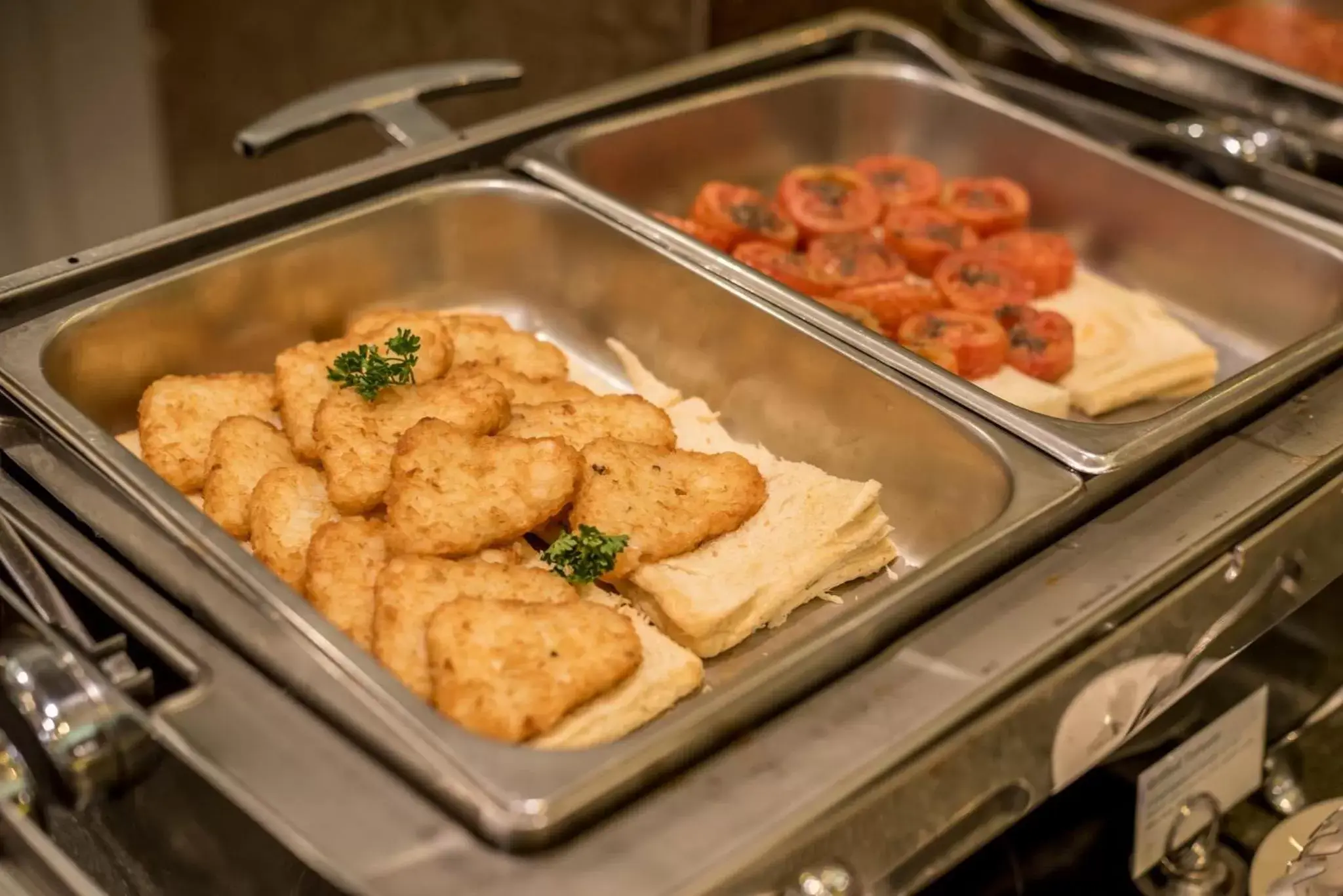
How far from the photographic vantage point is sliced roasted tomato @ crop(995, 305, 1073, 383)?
5.42 ft

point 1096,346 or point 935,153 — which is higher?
point 935,153

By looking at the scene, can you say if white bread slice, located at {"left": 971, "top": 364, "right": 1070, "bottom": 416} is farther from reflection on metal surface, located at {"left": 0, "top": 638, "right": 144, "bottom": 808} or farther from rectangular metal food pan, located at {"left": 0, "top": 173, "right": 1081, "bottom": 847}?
reflection on metal surface, located at {"left": 0, "top": 638, "right": 144, "bottom": 808}

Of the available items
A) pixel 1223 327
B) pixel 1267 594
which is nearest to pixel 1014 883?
pixel 1267 594

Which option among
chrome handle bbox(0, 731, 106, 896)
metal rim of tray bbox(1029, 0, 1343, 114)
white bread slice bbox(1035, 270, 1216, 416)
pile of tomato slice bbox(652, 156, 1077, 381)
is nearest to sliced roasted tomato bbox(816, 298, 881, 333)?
pile of tomato slice bbox(652, 156, 1077, 381)

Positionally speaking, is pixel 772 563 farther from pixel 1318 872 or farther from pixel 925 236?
pixel 925 236

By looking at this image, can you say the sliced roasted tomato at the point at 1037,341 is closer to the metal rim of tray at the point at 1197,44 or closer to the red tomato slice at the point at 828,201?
the red tomato slice at the point at 828,201

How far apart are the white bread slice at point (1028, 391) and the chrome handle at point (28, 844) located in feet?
3.43

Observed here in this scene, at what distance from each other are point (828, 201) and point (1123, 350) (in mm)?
442

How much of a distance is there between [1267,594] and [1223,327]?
2.01 ft

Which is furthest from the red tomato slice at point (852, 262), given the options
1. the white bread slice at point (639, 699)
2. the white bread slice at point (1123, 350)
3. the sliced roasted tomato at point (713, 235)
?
the white bread slice at point (639, 699)

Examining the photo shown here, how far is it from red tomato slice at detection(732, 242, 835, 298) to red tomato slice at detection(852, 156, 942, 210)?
0.70 ft

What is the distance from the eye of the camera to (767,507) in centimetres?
136

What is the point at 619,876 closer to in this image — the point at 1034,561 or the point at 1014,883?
the point at 1034,561

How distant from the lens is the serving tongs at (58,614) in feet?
3.22
